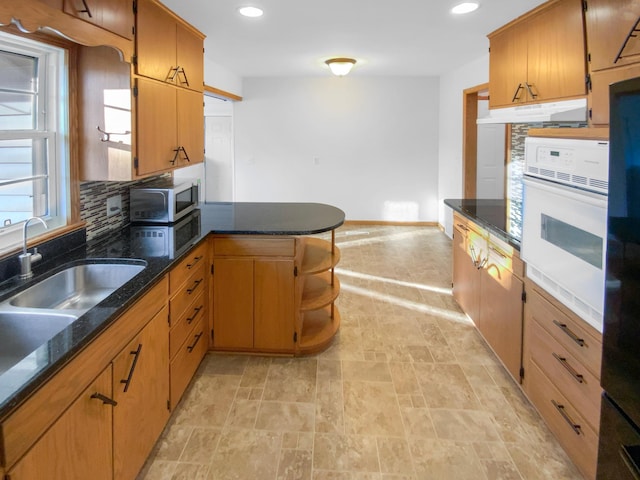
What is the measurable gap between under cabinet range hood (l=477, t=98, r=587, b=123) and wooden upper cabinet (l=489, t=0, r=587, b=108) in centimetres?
7

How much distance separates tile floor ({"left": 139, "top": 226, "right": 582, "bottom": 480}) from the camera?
2.10m

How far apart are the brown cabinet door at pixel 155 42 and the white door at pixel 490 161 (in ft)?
15.9

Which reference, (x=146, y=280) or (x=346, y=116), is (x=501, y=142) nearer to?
(x=346, y=116)

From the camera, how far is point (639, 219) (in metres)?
1.00

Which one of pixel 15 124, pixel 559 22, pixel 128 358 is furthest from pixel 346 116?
pixel 128 358

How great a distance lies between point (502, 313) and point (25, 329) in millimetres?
2463

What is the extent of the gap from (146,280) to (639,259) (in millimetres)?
1704

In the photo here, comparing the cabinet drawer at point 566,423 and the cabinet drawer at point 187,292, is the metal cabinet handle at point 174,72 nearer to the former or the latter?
the cabinet drawer at point 187,292

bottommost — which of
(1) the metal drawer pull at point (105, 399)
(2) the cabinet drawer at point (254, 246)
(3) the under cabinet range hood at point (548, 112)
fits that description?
(1) the metal drawer pull at point (105, 399)

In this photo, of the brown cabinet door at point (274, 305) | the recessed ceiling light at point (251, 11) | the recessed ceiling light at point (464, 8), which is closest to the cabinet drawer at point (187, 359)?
the brown cabinet door at point (274, 305)

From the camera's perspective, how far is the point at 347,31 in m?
3.98

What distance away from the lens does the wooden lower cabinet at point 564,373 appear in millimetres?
1874

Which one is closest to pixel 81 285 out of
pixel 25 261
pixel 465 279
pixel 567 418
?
pixel 25 261

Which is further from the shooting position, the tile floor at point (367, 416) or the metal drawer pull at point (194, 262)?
the metal drawer pull at point (194, 262)
